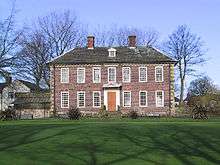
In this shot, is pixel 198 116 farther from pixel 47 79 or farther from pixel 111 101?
pixel 47 79

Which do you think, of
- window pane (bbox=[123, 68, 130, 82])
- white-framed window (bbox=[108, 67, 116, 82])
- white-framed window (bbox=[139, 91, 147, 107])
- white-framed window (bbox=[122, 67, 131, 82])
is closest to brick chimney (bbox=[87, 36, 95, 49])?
white-framed window (bbox=[108, 67, 116, 82])

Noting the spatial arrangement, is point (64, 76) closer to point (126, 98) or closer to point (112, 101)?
point (112, 101)

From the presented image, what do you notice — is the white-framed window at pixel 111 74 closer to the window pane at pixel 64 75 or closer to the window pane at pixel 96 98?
the window pane at pixel 96 98

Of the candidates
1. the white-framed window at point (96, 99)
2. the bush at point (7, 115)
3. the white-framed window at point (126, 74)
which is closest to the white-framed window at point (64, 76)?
the white-framed window at point (96, 99)

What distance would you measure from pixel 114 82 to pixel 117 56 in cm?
319

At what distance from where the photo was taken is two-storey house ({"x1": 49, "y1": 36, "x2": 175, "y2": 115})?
49688 millimetres

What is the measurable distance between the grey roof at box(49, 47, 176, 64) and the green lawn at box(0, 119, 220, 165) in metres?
27.5

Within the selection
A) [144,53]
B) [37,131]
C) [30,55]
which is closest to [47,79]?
[30,55]

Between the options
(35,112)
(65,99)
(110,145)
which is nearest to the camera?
(110,145)

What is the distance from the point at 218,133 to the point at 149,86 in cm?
2874

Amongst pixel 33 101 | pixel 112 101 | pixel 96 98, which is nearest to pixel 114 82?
pixel 112 101

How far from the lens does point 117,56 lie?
168 feet

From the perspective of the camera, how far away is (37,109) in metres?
59.8

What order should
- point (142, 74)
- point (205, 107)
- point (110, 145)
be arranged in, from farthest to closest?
point (142, 74)
point (205, 107)
point (110, 145)
